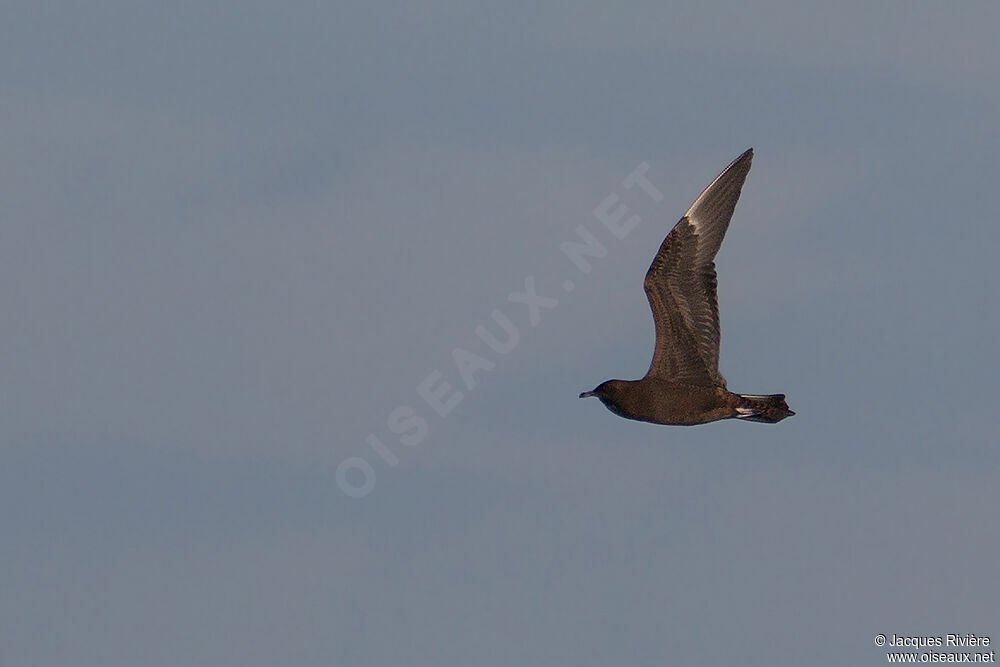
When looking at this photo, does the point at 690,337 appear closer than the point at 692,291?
No

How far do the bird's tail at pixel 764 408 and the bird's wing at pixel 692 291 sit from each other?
1.62ft

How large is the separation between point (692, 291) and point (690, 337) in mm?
700

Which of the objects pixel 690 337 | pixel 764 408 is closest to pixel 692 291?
pixel 690 337

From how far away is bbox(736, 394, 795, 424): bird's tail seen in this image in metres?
51.6

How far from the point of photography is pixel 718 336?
51.8m

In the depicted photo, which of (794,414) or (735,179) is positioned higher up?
(735,179)

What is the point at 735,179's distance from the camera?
5209 cm

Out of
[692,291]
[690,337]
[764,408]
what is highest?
[692,291]

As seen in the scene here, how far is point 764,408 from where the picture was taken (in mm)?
51625

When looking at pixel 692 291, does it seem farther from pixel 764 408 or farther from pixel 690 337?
pixel 764 408

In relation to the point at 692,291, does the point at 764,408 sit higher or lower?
lower

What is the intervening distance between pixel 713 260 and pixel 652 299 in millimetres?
1062

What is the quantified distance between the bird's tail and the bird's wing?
494 mm

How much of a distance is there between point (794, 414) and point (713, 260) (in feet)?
8.37
